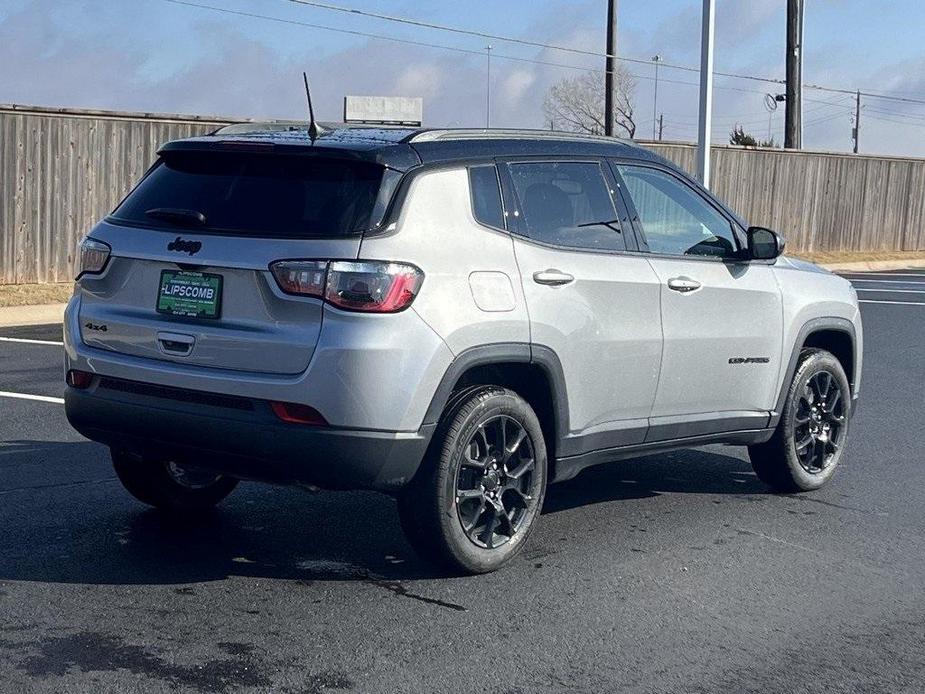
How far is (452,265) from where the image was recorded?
5.36 meters

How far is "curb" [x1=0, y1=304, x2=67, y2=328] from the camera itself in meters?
15.2

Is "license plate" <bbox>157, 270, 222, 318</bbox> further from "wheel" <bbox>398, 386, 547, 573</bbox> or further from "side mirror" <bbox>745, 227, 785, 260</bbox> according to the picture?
"side mirror" <bbox>745, 227, 785, 260</bbox>

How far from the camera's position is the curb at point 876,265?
28683 mm

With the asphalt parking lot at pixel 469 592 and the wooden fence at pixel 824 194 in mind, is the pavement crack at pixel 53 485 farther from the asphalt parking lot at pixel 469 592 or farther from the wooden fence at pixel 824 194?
the wooden fence at pixel 824 194

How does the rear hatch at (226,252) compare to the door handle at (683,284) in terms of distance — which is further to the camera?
the door handle at (683,284)

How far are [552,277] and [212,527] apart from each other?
1.98 meters

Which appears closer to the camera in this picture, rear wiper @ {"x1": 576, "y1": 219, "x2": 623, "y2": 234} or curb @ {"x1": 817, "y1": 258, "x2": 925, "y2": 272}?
rear wiper @ {"x1": 576, "y1": 219, "x2": 623, "y2": 234}

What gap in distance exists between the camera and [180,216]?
17.9ft

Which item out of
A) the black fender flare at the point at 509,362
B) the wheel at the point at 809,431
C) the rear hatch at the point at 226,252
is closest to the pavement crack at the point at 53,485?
the rear hatch at the point at 226,252

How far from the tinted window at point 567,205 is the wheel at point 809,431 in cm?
167

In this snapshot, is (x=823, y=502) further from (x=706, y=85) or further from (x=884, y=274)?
(x=884, y=274)

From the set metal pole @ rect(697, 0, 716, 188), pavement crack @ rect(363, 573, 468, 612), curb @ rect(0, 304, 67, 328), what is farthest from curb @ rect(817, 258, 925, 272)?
pavement crack @ rect(363, 573, 468, 612)

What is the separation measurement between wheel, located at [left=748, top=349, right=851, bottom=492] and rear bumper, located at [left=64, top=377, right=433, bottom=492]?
273 cm

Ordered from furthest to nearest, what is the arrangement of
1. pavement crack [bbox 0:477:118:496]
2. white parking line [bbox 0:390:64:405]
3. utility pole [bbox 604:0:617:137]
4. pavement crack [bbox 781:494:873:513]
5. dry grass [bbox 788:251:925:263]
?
utility pole [bbox 604:0:617:137] → dry grass [bbox 788:251:925:263] → white parking line [bbox 0:390:64:405] → pavement crack [bbox 781:494:873:513] → pavement crack [bbox 0:477:118:496]
